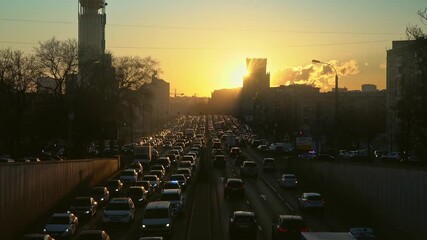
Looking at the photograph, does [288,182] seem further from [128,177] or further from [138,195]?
[138,195]

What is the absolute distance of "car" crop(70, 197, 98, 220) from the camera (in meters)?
33.9

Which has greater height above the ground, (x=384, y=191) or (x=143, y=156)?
(x=384, y=191)

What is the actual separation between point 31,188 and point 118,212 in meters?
4.18

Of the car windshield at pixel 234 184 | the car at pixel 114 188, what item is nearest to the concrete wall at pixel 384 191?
the car windshield at pixel 234 184

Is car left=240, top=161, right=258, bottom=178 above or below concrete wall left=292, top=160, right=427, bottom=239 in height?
below

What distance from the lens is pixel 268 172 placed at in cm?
6956

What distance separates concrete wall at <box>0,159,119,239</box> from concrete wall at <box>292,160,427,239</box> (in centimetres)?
1601

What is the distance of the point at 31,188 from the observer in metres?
32.1

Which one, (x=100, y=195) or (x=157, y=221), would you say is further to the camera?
(x=100, y=195)

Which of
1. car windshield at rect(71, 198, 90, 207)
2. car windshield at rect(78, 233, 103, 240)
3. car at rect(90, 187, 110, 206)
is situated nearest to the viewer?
car windshield at rect(78, 233, 103, 240)

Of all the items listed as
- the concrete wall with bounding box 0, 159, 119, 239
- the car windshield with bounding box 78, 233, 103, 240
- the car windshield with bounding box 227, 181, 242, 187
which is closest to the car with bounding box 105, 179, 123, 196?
the concrete wall with bounding box 0, 159, 119, 239

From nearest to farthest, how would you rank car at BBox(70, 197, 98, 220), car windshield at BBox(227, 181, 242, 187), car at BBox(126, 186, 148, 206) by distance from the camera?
car at BBox(70, 197, 98, 220)
car at BBox(126, 186, 148, 206)
car windshield at BBox(227, 181, 242, 187)

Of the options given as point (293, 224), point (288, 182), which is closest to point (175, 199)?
point (293, 224)

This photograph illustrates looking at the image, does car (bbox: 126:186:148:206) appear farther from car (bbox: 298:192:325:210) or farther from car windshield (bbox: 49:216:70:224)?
car windshield (bbox: 49:216:70:224)
